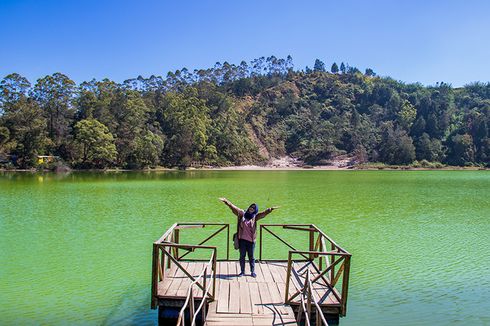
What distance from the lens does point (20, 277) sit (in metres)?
13.5

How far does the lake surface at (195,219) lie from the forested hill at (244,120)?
177 feet

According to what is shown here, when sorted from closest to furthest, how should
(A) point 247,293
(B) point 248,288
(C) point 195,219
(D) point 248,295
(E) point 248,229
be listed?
(D) point 248,295 → (A) point 247,293 → (B) point 248,288 → (E) point 248,229 → (C) point 195,219

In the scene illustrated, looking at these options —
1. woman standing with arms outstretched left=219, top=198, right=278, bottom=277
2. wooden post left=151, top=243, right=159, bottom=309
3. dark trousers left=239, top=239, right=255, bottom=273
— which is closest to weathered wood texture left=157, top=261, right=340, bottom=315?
wooden post left=151, top=243, right=159, bottom=309

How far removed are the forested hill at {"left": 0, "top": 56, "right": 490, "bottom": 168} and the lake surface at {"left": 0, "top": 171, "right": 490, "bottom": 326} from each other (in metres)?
53.8

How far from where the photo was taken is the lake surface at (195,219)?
1088 centimetres

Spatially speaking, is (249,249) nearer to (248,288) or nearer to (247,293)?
(248,288)

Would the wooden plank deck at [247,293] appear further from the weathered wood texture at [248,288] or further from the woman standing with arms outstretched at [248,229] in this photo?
the woman standing with arms outstretched at [248,229]

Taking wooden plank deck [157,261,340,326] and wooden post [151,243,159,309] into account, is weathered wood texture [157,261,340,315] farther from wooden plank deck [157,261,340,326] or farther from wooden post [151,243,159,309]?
wooden post [151,243,159,309]

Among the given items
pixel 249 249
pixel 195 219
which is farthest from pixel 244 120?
pixel 249 249

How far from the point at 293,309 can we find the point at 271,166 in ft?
358

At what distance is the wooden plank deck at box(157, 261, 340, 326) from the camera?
27.2 ft

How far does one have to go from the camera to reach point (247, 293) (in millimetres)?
9594

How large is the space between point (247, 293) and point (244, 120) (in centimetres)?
12055

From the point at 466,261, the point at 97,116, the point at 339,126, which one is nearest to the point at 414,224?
the point at 466,261
